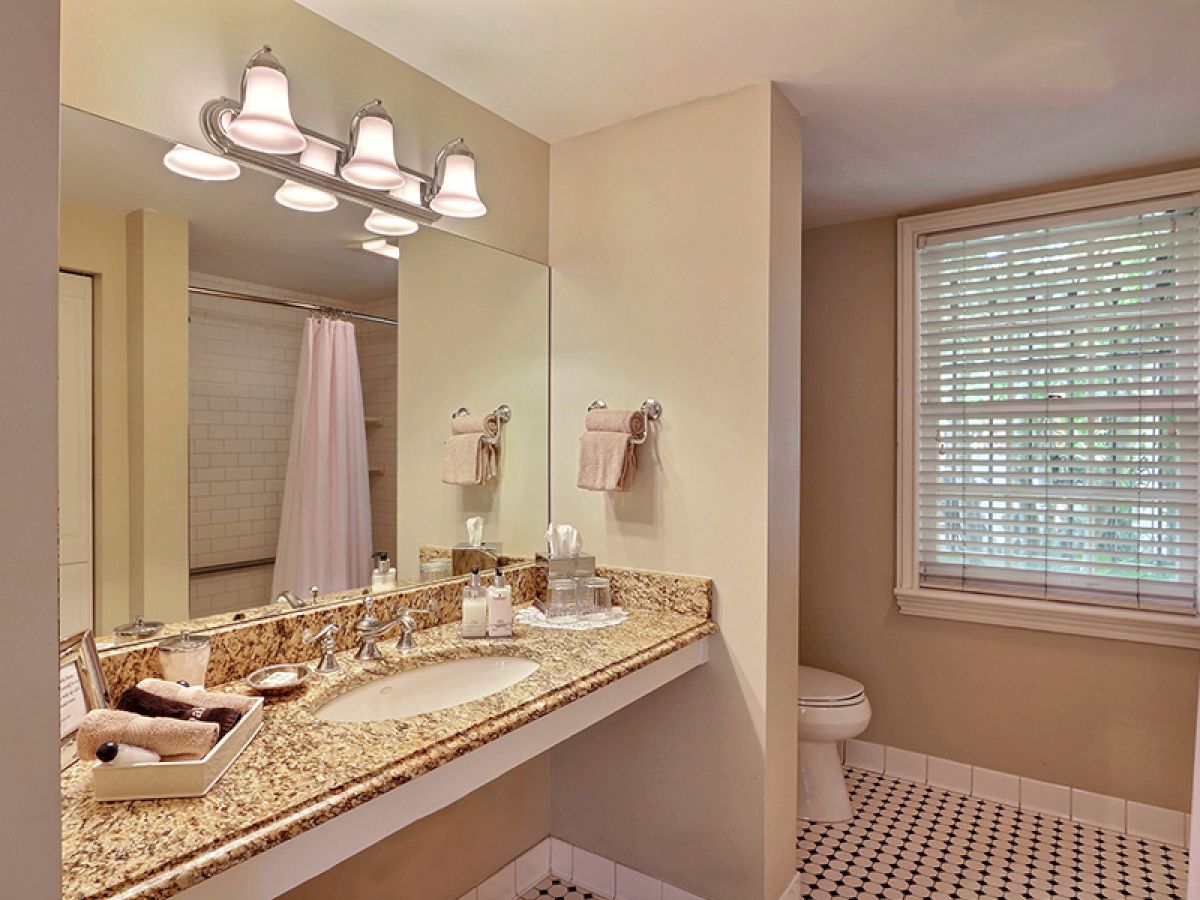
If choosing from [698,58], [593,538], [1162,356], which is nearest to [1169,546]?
[1162,356]

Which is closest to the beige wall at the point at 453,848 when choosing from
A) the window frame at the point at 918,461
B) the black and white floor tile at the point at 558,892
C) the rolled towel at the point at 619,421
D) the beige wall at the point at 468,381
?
the black and white floor tile at the point at 558,892

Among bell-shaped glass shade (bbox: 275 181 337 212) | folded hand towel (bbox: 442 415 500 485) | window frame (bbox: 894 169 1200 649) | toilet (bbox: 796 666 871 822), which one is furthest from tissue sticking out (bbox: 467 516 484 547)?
window frame (bbox: 894 169 1200 649)

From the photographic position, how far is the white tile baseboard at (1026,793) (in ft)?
8.23

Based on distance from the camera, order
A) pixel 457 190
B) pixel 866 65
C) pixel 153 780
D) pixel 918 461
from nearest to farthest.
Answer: pixel 153 780 < pixel 866 65 < pixel 457 190 < pixel 918 461

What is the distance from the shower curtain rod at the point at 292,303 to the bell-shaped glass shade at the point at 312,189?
8.5 inches

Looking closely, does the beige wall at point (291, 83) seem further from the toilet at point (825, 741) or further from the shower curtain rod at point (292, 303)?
the toilet at point (825, 741)

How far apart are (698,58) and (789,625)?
1568mm

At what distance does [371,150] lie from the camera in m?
1.73

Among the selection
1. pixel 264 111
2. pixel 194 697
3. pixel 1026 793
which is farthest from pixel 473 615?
pixel 1026 793

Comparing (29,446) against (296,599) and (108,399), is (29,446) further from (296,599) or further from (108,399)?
(296,599)

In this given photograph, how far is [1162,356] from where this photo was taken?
2.47 m

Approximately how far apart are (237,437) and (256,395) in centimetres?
10

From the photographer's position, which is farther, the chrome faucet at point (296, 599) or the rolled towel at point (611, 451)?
the rolled towel at point (611, 451)

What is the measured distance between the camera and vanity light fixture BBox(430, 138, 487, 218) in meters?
1.96
